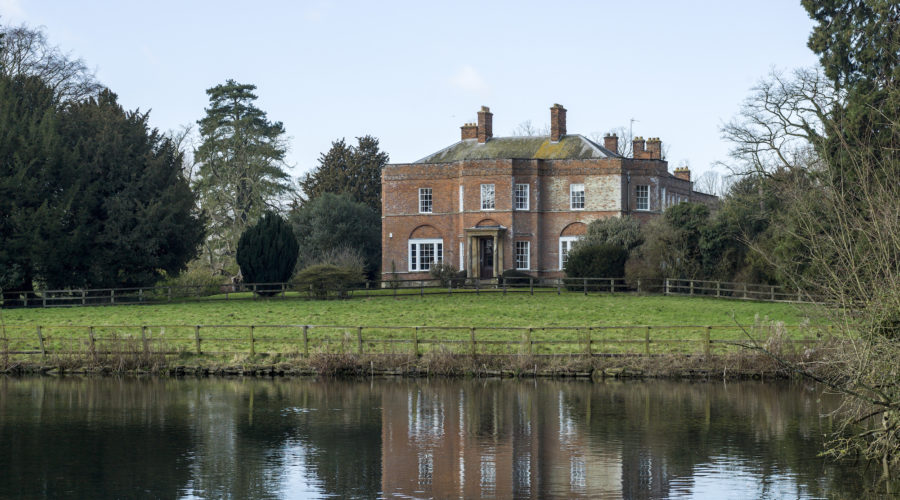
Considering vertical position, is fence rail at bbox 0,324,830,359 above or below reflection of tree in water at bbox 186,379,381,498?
above

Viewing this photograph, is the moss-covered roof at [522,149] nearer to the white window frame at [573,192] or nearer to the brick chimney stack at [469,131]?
the brick chimney stack at [469,131]

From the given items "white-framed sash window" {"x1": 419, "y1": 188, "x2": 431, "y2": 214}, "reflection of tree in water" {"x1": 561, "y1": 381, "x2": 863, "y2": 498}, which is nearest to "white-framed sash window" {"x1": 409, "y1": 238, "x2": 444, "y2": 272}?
"white-framed sash window" {"x1": 419, "y1": 188, "x2": 431, "y2": 214}

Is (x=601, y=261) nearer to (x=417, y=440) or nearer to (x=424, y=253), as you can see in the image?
(x=424, y=253)

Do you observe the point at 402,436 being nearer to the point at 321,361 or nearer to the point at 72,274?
the point at 321,361

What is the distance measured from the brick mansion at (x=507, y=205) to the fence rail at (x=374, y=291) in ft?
16.1

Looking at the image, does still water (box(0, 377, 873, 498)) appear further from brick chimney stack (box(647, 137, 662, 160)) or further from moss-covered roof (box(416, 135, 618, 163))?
brick chimney stack (box(647, 137, 662, 160))

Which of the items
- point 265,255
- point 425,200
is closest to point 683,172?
point 425,200

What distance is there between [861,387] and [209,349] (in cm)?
1864

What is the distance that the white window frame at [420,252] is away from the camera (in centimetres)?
5506

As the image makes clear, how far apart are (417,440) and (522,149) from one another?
40480 mm

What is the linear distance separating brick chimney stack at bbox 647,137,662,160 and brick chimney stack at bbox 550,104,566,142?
20.0 ft

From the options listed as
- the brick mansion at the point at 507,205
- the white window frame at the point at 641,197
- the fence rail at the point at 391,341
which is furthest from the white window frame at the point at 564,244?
the fence rail at the point at 391,341

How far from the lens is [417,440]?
17719 mm

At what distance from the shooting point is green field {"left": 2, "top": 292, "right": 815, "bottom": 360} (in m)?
27.6
